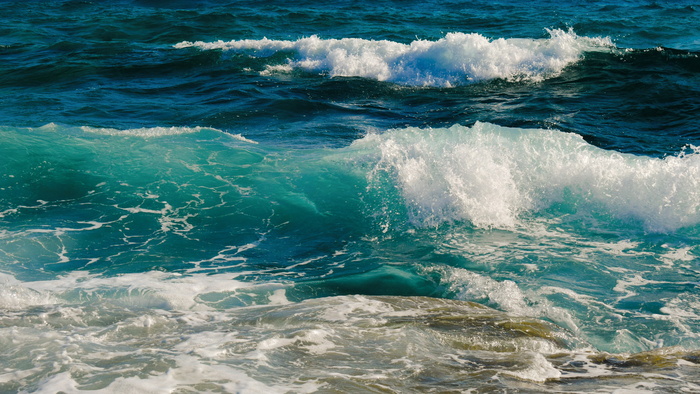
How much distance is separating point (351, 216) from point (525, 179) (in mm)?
2674

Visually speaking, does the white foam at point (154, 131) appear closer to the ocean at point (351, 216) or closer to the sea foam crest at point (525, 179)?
the ocean at point (351, 216)

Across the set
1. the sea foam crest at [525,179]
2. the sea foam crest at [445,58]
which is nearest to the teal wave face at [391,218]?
the sea foam crest at [525,179]

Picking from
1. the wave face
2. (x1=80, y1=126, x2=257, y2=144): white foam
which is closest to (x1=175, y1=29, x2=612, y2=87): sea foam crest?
(x1=80, y1=126, x2=257, y2=144): white foam

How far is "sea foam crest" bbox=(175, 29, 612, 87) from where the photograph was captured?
1686cm

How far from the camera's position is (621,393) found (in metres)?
4.26

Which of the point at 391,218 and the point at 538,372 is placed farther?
the point at 391,218

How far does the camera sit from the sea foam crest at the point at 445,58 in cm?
1686

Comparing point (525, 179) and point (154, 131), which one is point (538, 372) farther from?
point (154, 131)

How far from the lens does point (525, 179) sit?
9852 mm

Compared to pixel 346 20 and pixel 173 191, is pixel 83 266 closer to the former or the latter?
pixel 173 191

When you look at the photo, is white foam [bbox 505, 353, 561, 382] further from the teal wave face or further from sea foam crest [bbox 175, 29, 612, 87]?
sea foam crest [bbox 175, 29, 612, 87]

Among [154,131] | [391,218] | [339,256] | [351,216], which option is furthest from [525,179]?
[154,131]

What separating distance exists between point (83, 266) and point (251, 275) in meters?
2.00

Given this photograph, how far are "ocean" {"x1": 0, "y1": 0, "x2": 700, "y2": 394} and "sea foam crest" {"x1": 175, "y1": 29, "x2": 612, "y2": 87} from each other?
0.08 metres
